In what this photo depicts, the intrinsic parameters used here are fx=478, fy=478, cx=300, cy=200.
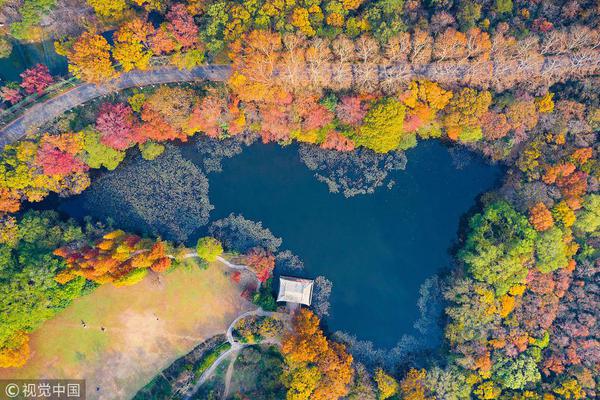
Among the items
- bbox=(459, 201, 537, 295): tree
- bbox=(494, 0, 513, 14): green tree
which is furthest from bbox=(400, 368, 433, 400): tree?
bbox=(494, 0, 513, 14): green tree

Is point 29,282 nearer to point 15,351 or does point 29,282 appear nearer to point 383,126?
point 15,351

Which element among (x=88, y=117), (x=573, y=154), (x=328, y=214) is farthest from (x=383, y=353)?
(x=88, y=117)

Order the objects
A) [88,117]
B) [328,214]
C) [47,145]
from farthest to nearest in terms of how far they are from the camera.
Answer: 1. [328,214]
2. [88,117]
3. [47,145]

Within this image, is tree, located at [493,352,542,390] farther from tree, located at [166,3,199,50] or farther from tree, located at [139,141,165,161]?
tree, located at [166,3,199,50]

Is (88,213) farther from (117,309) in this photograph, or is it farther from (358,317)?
(358,317)
